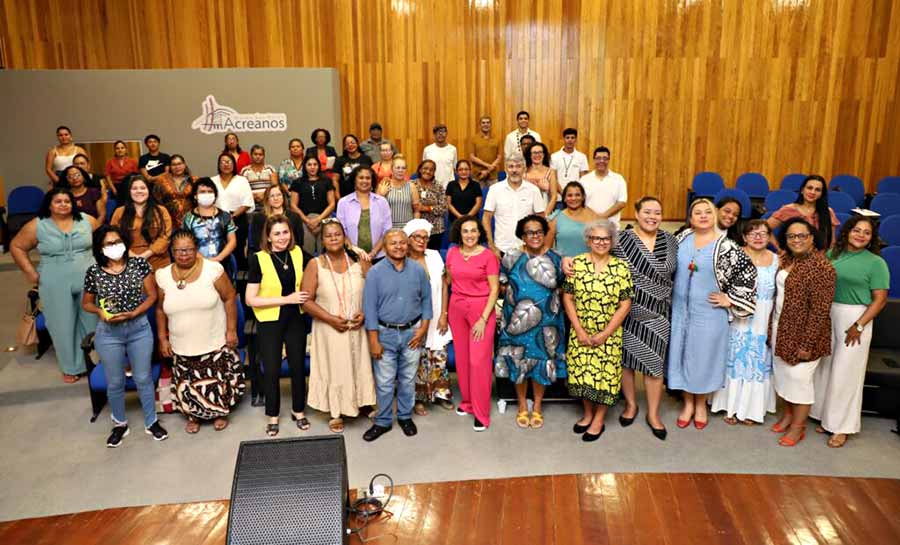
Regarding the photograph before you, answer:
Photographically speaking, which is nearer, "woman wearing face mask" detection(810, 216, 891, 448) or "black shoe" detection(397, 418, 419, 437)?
"woman wearing face mask" detection(810, 216, 891, 448)

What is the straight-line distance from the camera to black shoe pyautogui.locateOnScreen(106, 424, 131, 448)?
4961 mm

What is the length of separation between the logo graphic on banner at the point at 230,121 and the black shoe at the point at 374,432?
7.10 meters

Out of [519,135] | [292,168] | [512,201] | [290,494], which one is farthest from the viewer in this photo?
[519,135]

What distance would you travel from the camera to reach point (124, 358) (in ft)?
16.5

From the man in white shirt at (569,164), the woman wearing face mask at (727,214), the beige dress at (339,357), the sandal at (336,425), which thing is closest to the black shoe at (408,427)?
the beige dress at (339,357)

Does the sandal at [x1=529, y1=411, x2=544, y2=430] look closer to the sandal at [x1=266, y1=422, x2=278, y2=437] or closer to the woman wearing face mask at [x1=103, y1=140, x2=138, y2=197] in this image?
the sandal at [x1=266, y1=422, x2=278, y2=437]

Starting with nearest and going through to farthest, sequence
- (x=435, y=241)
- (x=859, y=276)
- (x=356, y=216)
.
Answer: (x=859, y=276) < (x=356, y=216) < (x=435, y=241)

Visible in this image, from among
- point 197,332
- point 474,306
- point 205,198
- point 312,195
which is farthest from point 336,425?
point 312,195

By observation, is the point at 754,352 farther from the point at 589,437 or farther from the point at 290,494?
the point at 290,494

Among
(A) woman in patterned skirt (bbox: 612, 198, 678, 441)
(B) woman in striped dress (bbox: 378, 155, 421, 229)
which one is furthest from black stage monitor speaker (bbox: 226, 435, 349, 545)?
(B) woman in striped dress (bbox: 378, 155, 421, 229)

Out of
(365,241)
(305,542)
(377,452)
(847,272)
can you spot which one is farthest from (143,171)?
(847,272)

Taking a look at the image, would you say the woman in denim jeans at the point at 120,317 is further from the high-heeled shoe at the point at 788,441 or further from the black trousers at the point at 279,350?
the high-heeled shoe at the point at 788,441

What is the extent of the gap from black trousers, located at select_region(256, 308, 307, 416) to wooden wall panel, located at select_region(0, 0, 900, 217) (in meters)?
7.17

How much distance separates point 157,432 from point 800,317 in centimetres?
449
